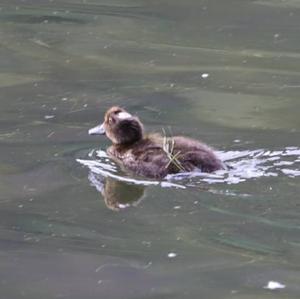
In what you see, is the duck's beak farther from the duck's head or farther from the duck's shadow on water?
the duck's shadow on water

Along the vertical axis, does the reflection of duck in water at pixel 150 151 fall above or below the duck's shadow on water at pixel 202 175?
above

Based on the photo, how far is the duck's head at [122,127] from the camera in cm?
788

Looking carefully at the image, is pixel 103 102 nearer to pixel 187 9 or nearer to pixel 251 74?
pixel 251 74

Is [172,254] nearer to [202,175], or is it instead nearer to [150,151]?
[202,175]

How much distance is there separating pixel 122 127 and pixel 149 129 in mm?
901

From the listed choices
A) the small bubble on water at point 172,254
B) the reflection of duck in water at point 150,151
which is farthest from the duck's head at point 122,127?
the small bubble on water at point 172,254

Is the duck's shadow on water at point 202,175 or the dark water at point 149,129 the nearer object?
the dark water at point 149,129

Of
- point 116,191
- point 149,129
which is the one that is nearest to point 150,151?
point 116,191

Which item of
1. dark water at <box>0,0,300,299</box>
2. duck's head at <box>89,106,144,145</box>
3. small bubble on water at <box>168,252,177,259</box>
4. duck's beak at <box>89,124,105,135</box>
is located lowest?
dark water at <box>0,0,300,299</box>

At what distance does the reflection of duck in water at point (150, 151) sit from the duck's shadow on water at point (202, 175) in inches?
2.3

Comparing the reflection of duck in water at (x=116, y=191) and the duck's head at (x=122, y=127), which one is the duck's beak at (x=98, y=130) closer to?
the duck's head at (x=122, y=127)

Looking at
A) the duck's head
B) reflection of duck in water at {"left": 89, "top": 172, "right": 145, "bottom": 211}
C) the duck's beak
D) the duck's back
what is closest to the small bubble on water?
reflection of duck in water at {"left": 89, "top": 172, "right": 145, "bottom": 211}

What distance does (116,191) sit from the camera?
7461mm

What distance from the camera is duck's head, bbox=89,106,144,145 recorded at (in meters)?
7.88
